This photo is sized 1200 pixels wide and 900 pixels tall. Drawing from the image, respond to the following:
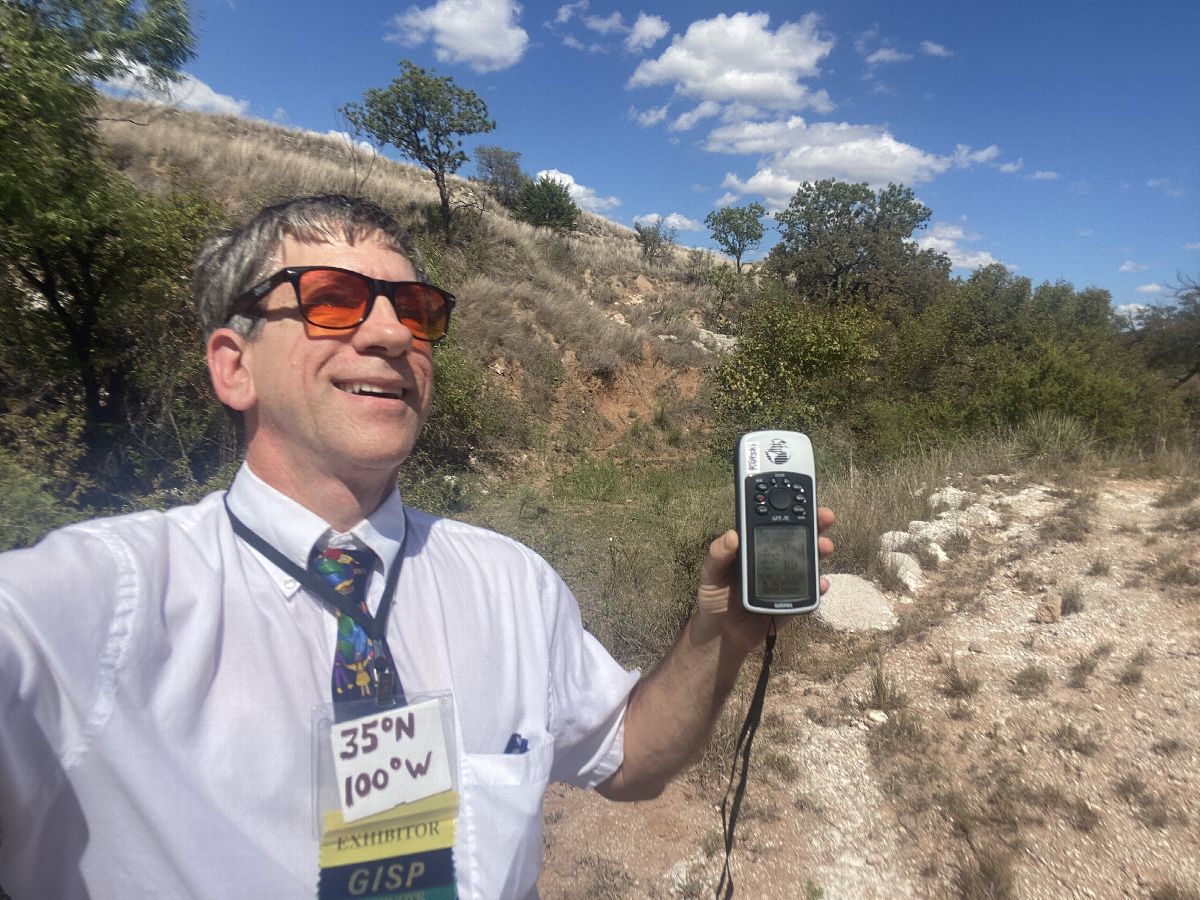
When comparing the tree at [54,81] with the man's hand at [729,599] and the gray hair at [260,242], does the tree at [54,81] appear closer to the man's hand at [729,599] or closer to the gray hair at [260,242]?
the gray hair at [260,242]

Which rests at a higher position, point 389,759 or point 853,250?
point 853,250

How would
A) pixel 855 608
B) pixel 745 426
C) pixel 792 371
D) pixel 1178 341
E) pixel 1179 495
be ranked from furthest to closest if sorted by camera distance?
pixel 1178 341
pixel 745 426
pixel 792 371
pixel 1179 495
pixel 855 608

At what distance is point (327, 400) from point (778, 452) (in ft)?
3.40

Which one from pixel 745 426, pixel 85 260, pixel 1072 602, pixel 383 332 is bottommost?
pixel 1072 602

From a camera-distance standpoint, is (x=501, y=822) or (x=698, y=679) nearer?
(x=501, y=822)

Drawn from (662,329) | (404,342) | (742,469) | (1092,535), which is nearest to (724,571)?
(742,469)

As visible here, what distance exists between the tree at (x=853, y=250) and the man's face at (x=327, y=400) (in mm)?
19310

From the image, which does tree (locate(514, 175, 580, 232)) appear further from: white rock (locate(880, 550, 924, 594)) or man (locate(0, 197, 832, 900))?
→ man (locate(0, 197, 832, 900))

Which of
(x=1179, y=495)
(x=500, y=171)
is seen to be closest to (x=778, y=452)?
(x=1179, y=495)

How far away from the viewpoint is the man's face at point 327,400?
117 cm

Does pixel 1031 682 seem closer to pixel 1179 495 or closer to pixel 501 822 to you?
pixel 501 822

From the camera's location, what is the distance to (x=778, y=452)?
159 centimetres

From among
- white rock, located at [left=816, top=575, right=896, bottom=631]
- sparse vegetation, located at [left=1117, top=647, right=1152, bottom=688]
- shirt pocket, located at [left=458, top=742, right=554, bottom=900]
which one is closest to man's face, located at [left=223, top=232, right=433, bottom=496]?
shirt pocket, located at [left=458, top=742, right=554, bottom=900]

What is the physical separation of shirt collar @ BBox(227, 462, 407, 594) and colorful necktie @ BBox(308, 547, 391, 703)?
2 centimetres
